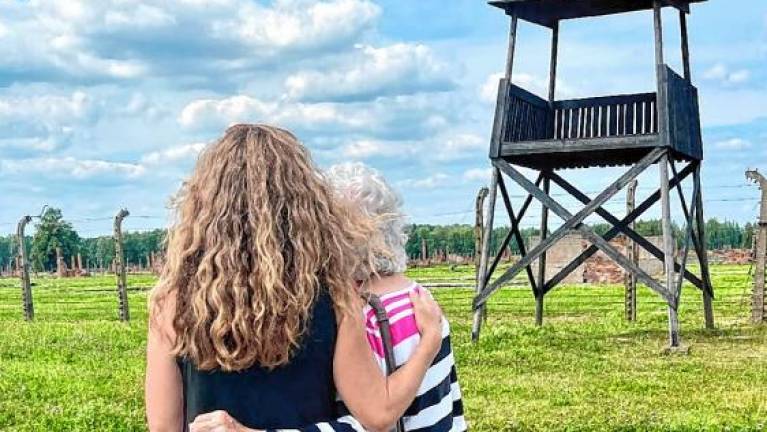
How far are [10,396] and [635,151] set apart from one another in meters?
9.31

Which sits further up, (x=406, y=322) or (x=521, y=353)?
(x=406, y=322)

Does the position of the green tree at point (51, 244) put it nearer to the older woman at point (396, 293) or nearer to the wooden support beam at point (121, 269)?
the wooden support beam at point (121, 269)

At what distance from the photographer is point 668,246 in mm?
16125

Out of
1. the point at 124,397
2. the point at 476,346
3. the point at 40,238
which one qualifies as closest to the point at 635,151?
the point at 476,346

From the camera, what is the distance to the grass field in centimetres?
973

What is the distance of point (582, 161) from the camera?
59.7 feet

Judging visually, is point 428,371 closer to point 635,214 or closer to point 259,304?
point 259,304

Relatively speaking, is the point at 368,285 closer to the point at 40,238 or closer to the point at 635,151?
the point at 635,151

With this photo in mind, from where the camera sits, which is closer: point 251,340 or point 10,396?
point 251,340

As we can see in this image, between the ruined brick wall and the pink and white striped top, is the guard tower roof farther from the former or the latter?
the ruined brick wall

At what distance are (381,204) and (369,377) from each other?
2.37 ft

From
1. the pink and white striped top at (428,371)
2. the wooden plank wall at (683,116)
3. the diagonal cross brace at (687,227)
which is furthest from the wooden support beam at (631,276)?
the pink and white striped top at (428,371)

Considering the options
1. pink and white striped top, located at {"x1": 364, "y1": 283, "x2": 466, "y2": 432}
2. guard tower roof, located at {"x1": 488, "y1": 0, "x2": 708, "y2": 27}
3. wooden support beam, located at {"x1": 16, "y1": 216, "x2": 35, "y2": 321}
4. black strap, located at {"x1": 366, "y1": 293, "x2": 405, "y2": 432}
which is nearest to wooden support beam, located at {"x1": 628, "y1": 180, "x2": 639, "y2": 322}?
guard tower roof, located at {"x1": 488, "y1": 0, "x2": 708, "y2": 27}

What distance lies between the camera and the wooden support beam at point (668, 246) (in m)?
15.6
